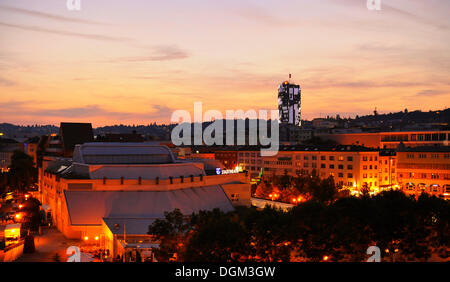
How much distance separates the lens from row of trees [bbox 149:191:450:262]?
32.2 m

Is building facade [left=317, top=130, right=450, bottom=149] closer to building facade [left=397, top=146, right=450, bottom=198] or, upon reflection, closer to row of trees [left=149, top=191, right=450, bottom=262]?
building facade [left=397, top=146, right=450, bottom=198]

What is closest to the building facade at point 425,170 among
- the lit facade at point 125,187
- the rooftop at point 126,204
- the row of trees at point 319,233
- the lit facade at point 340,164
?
the lit facade at point 340,164

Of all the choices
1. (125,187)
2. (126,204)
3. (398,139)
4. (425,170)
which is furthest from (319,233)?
(398,139)

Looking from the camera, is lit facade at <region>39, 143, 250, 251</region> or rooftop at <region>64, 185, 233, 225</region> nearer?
rooftop at <region>64, 185, 233, 225</region>

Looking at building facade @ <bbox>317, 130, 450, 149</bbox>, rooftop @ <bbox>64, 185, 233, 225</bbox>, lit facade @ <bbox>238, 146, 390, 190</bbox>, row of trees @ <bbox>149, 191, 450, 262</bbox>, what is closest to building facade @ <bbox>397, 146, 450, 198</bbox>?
lit facade @ <bbox>238, 146, 390, 190</bbox>

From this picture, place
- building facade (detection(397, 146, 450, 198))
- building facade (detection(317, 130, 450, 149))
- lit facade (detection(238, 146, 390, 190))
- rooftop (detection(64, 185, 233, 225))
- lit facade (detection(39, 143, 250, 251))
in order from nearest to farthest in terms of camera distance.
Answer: rooftop (detection(64, 185, 233, 225)), lit facade (detection(39, 143, 250, 251)), building facade (detection(397, 146, 450, 198)), lit facade (detection(238, 146, 390, 190)), building facade (detection(317, 130, 450, 149))

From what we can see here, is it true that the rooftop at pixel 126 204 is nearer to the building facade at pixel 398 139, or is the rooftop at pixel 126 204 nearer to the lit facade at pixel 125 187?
the lit facade at pixel 125 187

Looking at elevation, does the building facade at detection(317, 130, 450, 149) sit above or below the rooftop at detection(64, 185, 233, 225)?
above

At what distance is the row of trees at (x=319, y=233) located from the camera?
32.2m

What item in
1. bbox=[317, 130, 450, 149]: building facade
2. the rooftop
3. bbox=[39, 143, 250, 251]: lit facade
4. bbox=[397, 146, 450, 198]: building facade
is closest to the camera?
the rooftop
